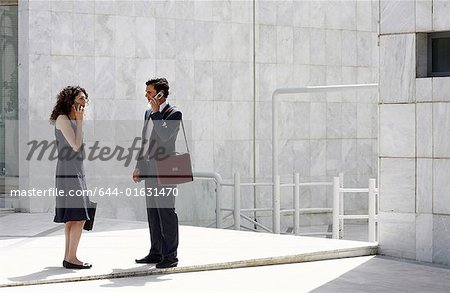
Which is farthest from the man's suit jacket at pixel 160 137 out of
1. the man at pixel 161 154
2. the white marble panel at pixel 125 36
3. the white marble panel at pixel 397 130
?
the white marble panel at pixel 125 36

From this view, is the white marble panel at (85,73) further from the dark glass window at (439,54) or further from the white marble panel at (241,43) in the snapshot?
the dark glass window at (439,54)

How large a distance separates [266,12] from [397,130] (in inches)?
404

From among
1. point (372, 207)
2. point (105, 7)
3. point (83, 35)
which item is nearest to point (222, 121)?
point (105, 7)

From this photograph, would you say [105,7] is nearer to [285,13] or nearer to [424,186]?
[285,13]

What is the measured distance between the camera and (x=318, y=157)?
23797 millimetres

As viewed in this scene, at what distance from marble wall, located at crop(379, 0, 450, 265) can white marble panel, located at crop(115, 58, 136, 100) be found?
26.9 ft

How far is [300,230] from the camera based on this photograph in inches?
907

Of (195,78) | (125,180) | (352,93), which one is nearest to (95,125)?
(125,180)

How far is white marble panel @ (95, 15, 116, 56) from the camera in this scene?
65.9ft

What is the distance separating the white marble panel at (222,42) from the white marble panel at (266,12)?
864 millimetres

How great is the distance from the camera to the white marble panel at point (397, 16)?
12867mm

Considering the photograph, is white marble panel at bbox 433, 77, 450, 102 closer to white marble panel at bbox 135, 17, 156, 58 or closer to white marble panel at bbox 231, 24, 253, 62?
white marble panel at bbox 135, 17, 156, 58

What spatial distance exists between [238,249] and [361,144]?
11.5 m

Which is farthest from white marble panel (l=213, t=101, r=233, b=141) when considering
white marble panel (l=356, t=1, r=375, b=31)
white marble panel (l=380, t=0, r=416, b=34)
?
white marble panel (l=380, t=0, r=416, b=34)
